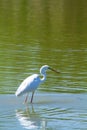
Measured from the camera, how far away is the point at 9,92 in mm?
16297

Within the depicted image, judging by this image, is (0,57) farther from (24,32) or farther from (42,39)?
(24,32)

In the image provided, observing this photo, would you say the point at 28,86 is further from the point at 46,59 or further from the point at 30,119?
the point at 46,59

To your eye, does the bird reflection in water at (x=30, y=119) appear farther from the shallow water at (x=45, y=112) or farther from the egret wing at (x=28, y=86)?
the egret wing at (x=28, y=86)

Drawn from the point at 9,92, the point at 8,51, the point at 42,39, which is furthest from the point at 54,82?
the point at 42,39

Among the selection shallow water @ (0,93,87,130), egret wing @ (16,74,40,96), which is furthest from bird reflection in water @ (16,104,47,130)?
egret wing @ (16,74,40,96)

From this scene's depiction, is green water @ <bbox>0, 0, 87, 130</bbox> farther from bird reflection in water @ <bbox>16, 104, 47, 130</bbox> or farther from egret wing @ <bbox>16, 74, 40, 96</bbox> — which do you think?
egret wing @ <bbox>16, 74, 40, 96</bbox>

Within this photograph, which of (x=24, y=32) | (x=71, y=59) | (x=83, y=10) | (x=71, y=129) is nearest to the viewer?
(x=71, y=129)

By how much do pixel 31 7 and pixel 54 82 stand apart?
2317cm

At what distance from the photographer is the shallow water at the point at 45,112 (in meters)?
13.0

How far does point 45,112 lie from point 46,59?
7.10m

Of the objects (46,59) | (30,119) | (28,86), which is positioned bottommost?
(30,119)

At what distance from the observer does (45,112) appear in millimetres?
14336

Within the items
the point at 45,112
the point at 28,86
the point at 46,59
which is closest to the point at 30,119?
the point at 45,112

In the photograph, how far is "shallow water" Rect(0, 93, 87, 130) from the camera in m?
13.0
